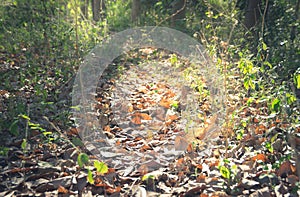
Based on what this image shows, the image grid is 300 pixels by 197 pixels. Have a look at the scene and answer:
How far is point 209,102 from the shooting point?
4145mm

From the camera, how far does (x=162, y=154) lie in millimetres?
3230

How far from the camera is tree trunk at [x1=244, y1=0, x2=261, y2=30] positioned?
6011 mm

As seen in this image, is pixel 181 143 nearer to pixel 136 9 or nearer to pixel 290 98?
pixel 290 98

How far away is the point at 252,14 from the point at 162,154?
347 cm

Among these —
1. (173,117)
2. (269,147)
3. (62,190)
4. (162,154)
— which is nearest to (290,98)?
(269,147)

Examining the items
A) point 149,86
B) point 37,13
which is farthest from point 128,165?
point 37,13

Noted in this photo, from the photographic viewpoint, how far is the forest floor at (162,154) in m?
2.66

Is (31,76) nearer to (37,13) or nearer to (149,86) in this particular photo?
(149,86)

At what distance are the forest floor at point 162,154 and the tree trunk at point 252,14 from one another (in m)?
1.84

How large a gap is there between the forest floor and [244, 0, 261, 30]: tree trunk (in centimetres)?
184

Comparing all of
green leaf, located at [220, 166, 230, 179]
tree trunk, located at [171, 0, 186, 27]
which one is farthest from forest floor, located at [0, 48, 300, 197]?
tree trunk, located at [171, 0, 186, 27]

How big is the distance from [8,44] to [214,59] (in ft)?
9.25

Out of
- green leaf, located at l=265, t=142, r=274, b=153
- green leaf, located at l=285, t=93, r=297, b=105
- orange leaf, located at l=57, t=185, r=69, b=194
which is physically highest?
green leaf, located at l=285, t=93, r=297, b=105

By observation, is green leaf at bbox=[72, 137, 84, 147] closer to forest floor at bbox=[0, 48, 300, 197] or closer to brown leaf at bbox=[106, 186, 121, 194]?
forest floor at bbox=[0, 48, 300, 197]
